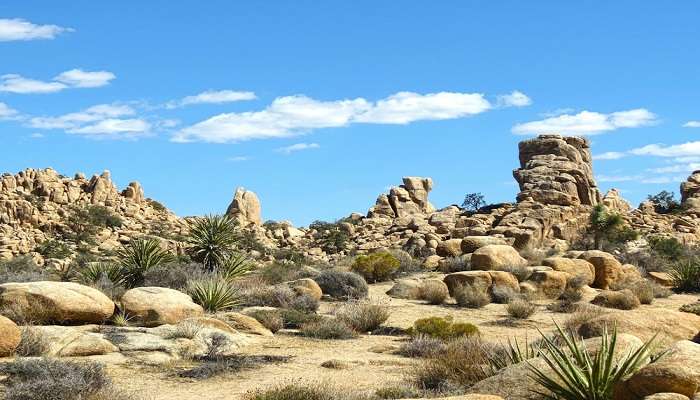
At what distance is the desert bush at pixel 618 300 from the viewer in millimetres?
22266

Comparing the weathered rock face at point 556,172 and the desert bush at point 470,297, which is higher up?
the weathered rock face at point 556,172

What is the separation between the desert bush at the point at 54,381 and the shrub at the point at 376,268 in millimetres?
18249

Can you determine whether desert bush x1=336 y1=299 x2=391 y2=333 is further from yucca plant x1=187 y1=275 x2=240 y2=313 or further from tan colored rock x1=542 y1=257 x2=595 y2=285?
tan colored rock x1=542 y1=257 x2=595 y2=285

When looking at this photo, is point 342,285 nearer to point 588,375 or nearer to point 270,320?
point 270,320

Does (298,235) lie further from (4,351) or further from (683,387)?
(683,387)

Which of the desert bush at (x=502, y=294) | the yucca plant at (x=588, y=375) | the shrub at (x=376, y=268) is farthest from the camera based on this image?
the shrub at (x=376, y=268)

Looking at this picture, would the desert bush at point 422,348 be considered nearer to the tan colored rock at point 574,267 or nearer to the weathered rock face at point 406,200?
the tan colored rock at point 574,267

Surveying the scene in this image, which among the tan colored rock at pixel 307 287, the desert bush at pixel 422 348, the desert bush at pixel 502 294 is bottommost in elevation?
the desert bush at pixel 422 348

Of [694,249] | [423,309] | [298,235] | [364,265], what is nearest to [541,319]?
[423,309]

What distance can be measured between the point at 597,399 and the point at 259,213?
57.4m

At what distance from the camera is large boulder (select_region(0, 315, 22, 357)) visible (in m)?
12.4

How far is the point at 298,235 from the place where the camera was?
57.2m

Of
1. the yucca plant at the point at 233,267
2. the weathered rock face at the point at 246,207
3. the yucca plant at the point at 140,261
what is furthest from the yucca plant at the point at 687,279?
the weathered rock face at the point at 246,207

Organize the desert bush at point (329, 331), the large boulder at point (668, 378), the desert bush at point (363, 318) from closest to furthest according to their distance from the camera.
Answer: the large boulder at point (668, 378), the desert bush at point (329, 331), the desert bush at point (363, 318)
